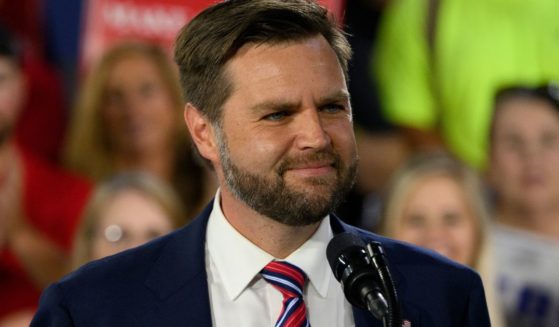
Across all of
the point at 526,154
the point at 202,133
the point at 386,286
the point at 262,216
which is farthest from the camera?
the point at 526,154

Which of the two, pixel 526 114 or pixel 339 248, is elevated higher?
pixel 339 248

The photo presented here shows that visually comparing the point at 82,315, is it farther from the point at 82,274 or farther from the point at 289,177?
the point at 289,177

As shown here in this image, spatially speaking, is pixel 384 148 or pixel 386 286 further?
pixel 384 148

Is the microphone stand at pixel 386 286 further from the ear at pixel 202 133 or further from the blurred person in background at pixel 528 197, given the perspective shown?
the blurred person in background at pixel 528 197

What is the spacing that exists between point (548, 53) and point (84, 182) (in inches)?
77.8

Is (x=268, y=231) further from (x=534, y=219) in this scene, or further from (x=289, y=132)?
(x=534, y=219)

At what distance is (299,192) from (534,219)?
225 cm

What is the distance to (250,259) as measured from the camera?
1.97m

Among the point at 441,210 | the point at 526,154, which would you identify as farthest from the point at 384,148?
the point at 526,154

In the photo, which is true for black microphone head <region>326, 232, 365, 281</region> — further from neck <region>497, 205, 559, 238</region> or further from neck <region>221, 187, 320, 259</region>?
neck <region>497, 205, 559, 238</region>

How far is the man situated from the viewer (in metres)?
1.88

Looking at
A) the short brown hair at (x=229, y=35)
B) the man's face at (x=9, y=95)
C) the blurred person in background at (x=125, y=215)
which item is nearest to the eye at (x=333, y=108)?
the short brown hair at (x=229, y=35)

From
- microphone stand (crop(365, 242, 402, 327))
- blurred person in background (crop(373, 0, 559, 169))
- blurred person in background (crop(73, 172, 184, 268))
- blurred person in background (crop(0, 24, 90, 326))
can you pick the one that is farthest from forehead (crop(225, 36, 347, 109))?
blurred person in background (crop(0, 24, 90, 326))

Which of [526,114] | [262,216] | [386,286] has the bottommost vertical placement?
[526,114]
